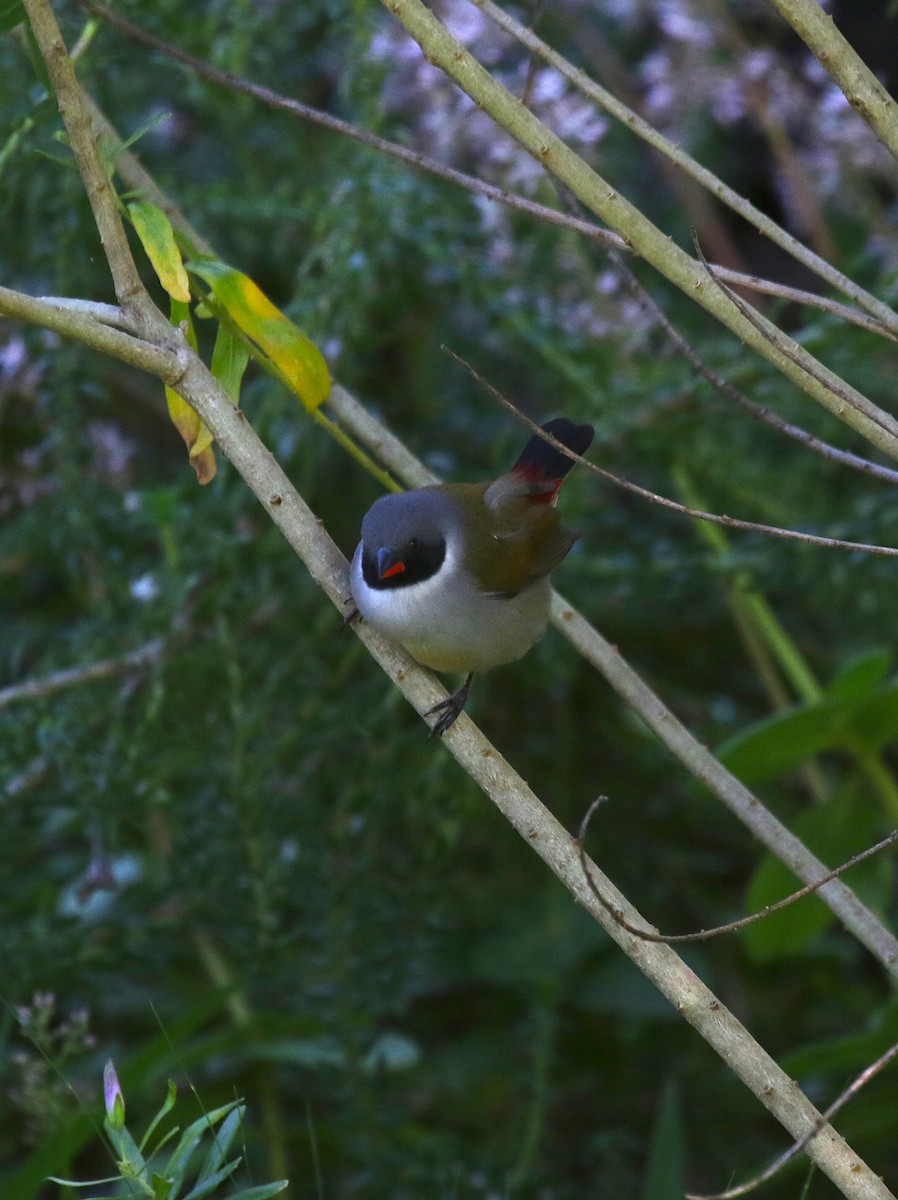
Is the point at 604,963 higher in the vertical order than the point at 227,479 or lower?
lower

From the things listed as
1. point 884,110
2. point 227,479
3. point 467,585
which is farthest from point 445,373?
point 884,110

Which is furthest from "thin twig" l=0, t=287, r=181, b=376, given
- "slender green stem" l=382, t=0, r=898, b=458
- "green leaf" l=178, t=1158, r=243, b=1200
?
"green leaf" l=178, t=1158, r=243, b=1200

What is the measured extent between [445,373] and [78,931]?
6.07 ft

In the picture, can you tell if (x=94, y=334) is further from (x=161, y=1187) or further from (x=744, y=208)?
(x=161, y=1187)

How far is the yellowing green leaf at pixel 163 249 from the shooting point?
5.65 ft

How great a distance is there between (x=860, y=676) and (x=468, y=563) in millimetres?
681

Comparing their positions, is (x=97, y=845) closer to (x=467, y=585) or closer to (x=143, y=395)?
(x=467, y=585)

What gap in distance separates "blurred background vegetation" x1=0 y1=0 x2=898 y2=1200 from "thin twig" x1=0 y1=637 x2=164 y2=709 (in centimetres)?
2

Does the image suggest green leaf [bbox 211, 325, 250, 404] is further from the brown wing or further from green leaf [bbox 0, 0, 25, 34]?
the brown wing

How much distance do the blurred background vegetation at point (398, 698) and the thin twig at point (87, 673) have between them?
25mm

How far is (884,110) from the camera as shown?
1529 mm

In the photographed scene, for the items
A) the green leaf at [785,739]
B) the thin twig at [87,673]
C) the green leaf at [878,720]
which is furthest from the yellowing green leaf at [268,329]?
the green leaf at [878,720]

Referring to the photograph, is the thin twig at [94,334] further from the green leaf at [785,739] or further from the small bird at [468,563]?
the green leaf at [785,739]

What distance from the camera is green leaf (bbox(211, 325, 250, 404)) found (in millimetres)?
1875
